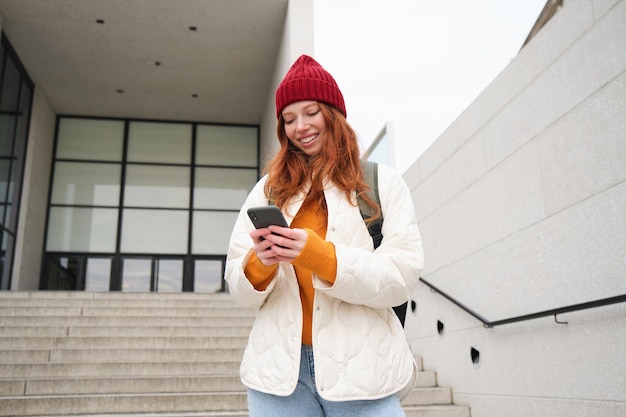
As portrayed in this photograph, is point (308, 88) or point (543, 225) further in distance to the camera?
point (543, 225)

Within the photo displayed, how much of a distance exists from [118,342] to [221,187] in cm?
892

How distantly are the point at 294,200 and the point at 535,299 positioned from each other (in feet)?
8.94

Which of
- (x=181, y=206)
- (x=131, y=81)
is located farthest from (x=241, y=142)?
(x=131, y=81)

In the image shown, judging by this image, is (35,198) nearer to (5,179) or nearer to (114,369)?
(5,179)

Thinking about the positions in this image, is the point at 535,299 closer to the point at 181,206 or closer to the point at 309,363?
the point at 309,363

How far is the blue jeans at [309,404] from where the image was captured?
1328mm

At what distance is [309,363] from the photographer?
1.38m

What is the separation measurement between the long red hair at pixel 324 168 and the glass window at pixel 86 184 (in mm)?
13455

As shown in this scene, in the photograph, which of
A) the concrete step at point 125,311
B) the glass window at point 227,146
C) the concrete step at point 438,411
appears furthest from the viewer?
the glass window at point 227,146

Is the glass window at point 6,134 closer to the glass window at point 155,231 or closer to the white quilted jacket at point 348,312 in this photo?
the glass window at point 155,231

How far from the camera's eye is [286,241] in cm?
127

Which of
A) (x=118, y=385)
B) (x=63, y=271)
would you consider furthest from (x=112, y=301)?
(x=63, y=271)

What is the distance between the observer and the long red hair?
1.52 meters

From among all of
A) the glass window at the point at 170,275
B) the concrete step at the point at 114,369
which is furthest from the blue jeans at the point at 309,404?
the glass window at the point at 170,275
